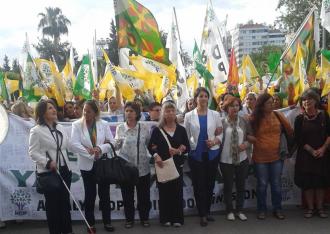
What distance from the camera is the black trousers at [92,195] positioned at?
18.3 ft

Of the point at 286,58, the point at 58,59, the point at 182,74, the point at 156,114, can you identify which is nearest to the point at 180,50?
the point at 182,74

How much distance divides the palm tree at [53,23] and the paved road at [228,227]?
71095 mm

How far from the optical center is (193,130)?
5.95 meters

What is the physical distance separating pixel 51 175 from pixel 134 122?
4.39ft

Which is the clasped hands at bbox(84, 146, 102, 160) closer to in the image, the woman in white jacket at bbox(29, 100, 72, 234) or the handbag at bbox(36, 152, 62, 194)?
the woman in white jacket at bbox(29, 100, 72, 234)

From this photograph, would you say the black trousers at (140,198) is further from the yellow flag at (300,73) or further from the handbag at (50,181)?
the yellow flag at (300,73)

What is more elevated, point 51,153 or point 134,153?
point 51,153

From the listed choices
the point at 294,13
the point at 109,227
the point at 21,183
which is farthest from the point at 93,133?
the point at 294,13

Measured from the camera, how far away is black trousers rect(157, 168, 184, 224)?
19.3ft

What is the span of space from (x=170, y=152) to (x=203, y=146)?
47 centimetres

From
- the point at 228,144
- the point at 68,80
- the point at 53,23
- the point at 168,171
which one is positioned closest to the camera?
the point at 168,171

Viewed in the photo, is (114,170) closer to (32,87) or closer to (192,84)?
(32,87)

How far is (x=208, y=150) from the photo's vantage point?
591 cm

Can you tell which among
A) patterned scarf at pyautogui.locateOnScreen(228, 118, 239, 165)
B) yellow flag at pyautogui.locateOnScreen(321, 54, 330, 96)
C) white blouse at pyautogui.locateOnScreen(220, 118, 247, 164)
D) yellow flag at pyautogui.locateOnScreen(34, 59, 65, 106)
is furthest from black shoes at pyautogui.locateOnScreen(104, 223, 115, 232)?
yellow flag at pyautogui.locateOnScreen(34, 59, 65, 106)
